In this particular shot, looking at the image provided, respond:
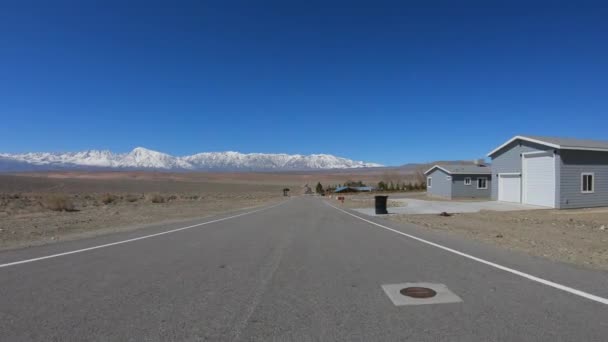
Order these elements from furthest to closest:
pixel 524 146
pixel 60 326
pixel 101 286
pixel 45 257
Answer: pixel 524 146, pixel 45 257, pixel 101 286, pixel 60 326

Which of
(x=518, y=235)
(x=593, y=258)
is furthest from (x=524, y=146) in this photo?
(x=593, y=258)

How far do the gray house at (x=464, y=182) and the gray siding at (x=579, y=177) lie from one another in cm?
1502

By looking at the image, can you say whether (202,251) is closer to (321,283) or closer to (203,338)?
(321,283)

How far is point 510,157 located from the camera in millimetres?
28219

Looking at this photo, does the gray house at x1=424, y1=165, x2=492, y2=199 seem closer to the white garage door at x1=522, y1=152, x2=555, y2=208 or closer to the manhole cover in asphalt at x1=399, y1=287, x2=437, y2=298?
the white garage door at x1=522, y1=152, x2=555, y2=208

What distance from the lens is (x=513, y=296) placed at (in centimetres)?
464

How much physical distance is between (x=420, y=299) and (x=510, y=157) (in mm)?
27781

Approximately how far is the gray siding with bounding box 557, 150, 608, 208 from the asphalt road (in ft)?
64.0

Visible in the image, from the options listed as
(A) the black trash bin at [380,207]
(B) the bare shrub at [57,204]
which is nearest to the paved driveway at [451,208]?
(A) the black trash bin at [380,207]

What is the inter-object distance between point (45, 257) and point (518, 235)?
40.3 ft

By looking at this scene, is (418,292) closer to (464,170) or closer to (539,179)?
(539,179)

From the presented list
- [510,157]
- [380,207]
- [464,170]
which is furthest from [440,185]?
[380,207]

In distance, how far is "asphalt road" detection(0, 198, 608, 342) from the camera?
3576 mm

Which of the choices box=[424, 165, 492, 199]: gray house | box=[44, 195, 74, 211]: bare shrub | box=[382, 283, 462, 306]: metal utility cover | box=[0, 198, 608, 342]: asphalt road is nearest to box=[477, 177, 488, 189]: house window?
box=[424, 165, 492, 199]: gray house
